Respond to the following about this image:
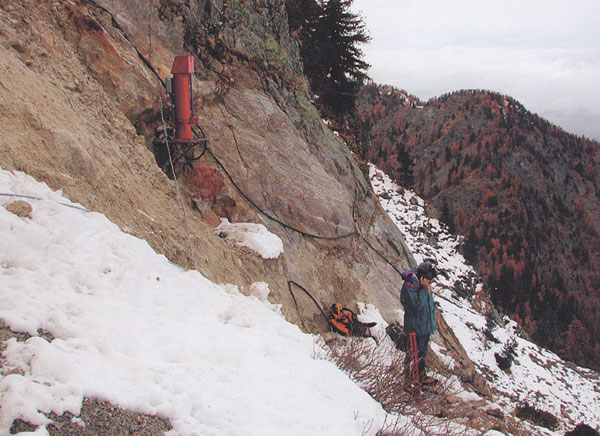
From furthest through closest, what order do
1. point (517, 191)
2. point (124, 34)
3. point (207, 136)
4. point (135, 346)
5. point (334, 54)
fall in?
point (517, 191) < point (334, 54) < point (207, 136) < point (124, 34) < point (135, 346)

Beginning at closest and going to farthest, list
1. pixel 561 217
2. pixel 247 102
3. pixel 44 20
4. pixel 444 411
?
pixel 444 411 → pixel 44 20 → pixel 247 102 → pixel 561 217

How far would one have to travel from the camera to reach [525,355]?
18.2 metres

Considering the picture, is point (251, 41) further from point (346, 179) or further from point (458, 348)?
point (458, 348)

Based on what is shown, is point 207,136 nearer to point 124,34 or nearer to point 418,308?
point 124,34

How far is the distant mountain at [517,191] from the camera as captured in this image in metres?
57.7

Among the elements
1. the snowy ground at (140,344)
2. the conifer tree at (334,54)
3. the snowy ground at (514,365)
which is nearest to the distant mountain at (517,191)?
the snowy ground at (514,365)

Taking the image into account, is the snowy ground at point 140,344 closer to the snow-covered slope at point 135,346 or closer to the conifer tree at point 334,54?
the snow-covered slope at point 135,346

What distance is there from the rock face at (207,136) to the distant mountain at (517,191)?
4284cm

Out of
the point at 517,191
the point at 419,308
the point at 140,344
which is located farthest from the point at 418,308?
the point at 517,191

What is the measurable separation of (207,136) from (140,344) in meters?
5.28

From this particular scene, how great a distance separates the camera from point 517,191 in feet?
276

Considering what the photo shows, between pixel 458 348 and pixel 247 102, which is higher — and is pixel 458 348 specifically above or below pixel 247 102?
below

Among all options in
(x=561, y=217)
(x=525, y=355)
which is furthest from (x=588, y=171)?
(x=525, y=355)

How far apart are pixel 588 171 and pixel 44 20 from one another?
119910 millimetres
